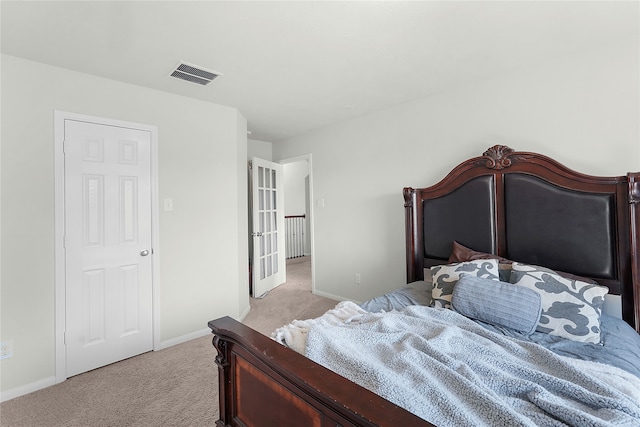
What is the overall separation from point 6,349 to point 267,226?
2984mm

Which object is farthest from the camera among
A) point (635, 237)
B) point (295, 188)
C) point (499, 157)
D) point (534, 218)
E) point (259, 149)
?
point (295, 188)

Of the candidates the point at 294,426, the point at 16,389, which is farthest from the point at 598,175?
the point at 16,389

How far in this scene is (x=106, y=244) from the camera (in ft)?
8.29

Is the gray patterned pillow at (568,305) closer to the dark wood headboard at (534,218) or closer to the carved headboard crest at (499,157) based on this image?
the dark wood headboard at (534,218)

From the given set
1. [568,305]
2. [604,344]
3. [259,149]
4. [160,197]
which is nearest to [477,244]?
[568,305]

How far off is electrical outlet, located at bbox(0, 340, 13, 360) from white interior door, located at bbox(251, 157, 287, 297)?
2463 millimetres

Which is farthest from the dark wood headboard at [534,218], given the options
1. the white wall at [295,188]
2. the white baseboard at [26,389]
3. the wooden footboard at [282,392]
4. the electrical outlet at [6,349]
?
the white wall at [295,188]

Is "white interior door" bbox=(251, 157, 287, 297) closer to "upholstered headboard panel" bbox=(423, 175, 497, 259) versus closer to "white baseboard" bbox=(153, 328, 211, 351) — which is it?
"white baseboard" bbox=(153, 328, 211, 351)

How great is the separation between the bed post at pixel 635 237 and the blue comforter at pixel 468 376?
3.32 feet

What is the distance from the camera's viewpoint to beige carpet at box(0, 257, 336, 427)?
1859 millimetres

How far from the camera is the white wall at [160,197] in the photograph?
84.3 inches

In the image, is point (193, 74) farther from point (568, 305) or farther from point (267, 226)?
point (568, 305)

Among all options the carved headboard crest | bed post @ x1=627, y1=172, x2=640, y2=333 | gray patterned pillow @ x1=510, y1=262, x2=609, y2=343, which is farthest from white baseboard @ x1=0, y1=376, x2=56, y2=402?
bed post @ x1=627, y1=172, x2=640, y2=333

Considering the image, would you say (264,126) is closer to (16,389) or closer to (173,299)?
(173,299)
